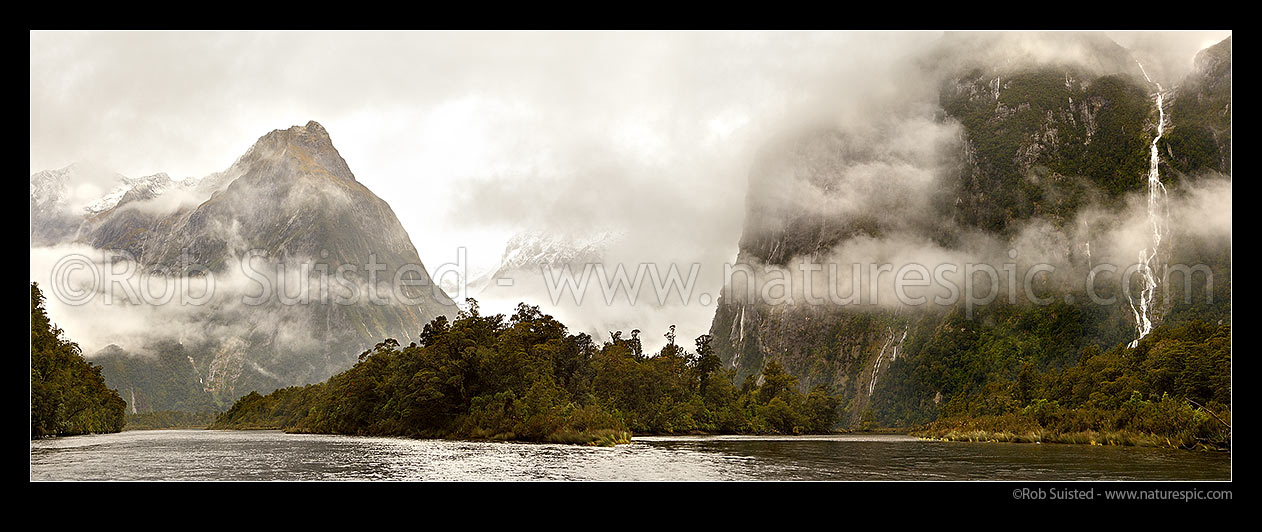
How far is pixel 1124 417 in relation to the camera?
62.7 m

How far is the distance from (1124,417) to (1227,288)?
9722 centimetres

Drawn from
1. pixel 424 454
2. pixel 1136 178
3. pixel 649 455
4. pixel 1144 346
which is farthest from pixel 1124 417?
pixel 1136 178

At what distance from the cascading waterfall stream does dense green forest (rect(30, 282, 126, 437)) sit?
146 m

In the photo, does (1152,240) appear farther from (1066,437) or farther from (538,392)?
(538,392)

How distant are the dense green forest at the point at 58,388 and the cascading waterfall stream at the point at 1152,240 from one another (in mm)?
145678

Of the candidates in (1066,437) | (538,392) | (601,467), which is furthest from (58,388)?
(1066,437)

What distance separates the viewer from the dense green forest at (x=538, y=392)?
74.3 meters

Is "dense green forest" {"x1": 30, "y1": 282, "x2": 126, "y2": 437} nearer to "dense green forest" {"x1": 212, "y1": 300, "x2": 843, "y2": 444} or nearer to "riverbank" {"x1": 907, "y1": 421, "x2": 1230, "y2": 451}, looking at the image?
"dense green forest" {"x1": 212, "y1": 300, "x2": 843, "y2": 444}

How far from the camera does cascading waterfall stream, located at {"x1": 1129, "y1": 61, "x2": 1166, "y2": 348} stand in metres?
147

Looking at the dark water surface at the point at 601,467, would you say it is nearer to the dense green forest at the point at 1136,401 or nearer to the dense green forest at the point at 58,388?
the dense green forest at the point at 1136,401

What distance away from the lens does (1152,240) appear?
15788 centimetres

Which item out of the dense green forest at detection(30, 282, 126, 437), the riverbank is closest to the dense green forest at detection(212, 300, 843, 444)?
the dense green forest at detection(30, 282, 126, 437)

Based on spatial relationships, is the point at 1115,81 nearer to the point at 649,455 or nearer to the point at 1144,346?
the point at 1144,346

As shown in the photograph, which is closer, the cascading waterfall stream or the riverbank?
the riverbank
